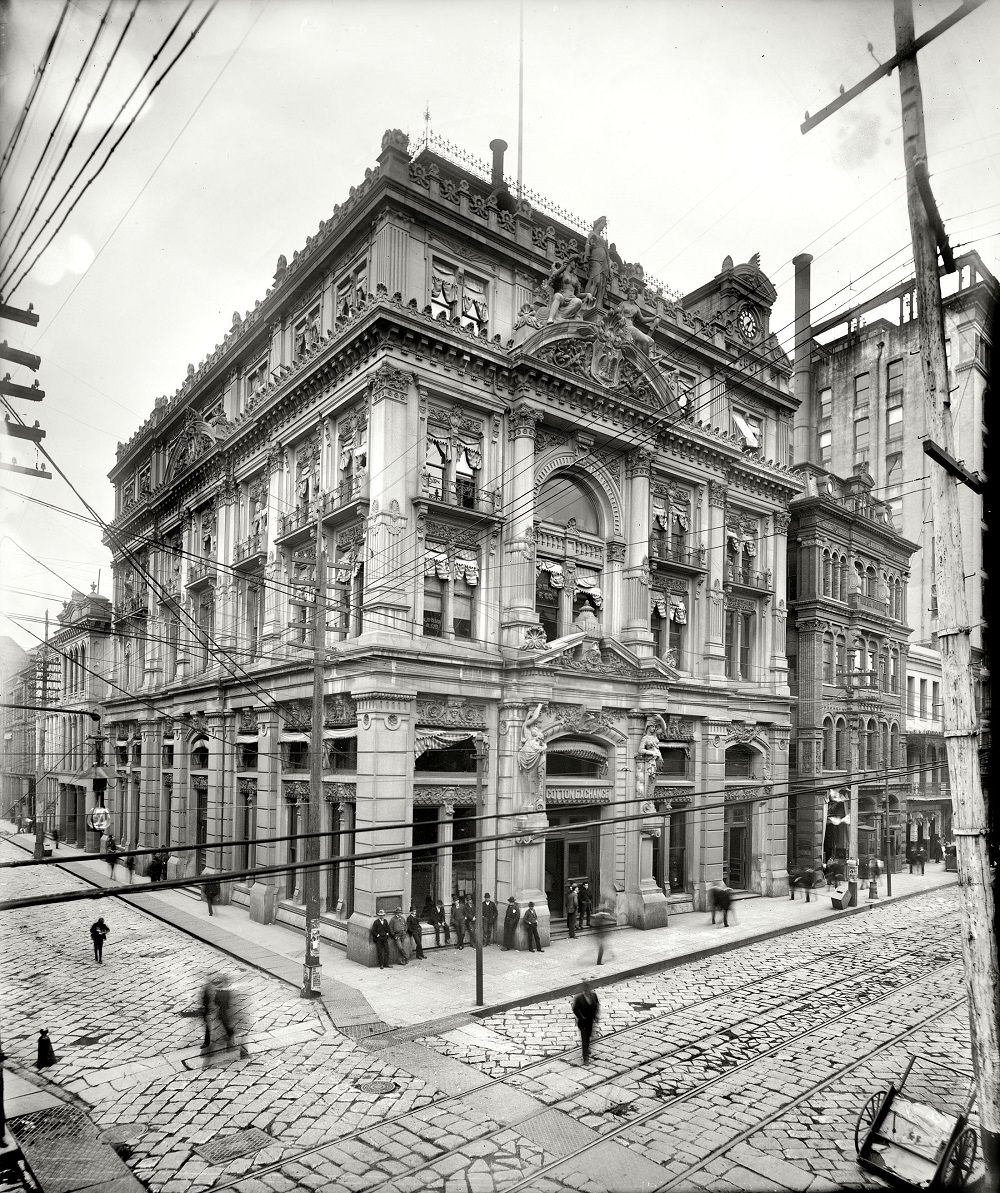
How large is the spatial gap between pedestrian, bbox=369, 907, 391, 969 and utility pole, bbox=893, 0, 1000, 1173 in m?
15.1

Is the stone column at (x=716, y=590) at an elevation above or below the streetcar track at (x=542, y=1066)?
above

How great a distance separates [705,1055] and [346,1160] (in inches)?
269

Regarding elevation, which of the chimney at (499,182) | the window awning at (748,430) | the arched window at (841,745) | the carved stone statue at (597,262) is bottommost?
the arched window at (841,745)

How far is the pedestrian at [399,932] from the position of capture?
20609 mm

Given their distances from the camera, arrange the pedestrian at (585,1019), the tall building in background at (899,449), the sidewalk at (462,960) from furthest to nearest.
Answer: the tall building in background at (899,449) < the sidewalk at (462,960) < the pedestrian at (585,1019)

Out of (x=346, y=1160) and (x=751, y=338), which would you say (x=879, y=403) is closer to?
(x=751, y=338)

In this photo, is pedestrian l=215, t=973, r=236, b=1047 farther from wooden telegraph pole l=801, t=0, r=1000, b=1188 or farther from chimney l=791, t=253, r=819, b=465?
chimney l=791, t=253, r=819, b=465

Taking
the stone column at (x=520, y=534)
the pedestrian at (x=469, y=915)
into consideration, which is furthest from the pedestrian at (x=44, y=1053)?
the stone column at (x=520, y=534)

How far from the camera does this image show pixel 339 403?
79.5 ft

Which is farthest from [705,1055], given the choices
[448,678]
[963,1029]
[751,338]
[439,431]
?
[751,338]

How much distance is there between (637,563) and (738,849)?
13167mm

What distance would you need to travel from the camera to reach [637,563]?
91.5ft

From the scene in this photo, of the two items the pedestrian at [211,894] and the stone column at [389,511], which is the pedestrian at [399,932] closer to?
the stone column at [389,511]

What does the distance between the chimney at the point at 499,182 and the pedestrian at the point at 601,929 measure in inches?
878
